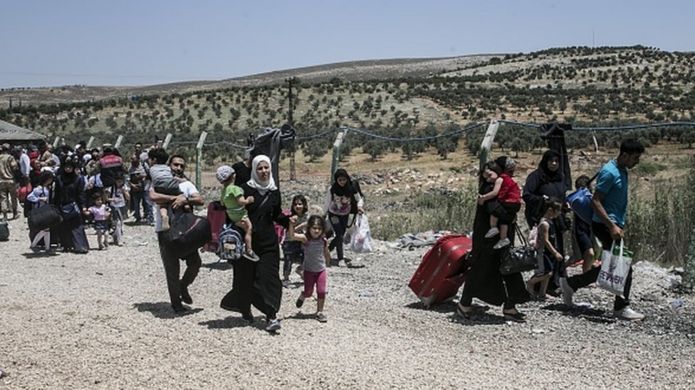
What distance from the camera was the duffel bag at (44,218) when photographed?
1306 centimetres

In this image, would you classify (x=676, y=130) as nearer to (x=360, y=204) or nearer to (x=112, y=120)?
(x=360, y=204)

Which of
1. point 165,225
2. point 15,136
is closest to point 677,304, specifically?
point 165,225

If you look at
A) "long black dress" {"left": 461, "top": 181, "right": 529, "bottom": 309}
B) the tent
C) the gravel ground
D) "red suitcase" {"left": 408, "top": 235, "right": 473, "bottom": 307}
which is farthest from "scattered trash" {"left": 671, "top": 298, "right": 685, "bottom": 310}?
the tent

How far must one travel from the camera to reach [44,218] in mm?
13070

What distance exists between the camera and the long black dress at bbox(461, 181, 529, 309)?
8.38 m

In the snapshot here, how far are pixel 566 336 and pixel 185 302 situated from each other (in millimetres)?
4089

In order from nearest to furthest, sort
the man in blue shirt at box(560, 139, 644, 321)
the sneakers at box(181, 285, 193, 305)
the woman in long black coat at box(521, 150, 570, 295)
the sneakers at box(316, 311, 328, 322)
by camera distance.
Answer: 1. the man in blue shirt at box(560, 139, 644, 321)
2. the sneakers at box(316, 311, 328, 322)
3. the sneakers at box(181, 285, 193, 305)
4. the woman in long black coat at box(521, 150, 570, 295)

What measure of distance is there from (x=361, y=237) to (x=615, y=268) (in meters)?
5.03

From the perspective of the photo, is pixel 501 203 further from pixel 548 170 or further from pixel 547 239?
pixel 548 170

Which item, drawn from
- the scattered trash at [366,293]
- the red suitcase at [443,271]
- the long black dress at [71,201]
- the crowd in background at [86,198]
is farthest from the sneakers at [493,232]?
the long black dress at [71,201]

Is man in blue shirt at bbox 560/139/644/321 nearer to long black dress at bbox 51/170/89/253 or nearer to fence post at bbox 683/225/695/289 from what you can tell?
fence post at bbox 683/225/695/289

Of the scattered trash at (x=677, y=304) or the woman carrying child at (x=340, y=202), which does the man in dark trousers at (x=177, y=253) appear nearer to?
the woman carrying child at (x=340, y=202)

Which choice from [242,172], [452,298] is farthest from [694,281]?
[242,172]

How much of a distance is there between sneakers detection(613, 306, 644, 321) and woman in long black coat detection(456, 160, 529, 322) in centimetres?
100
